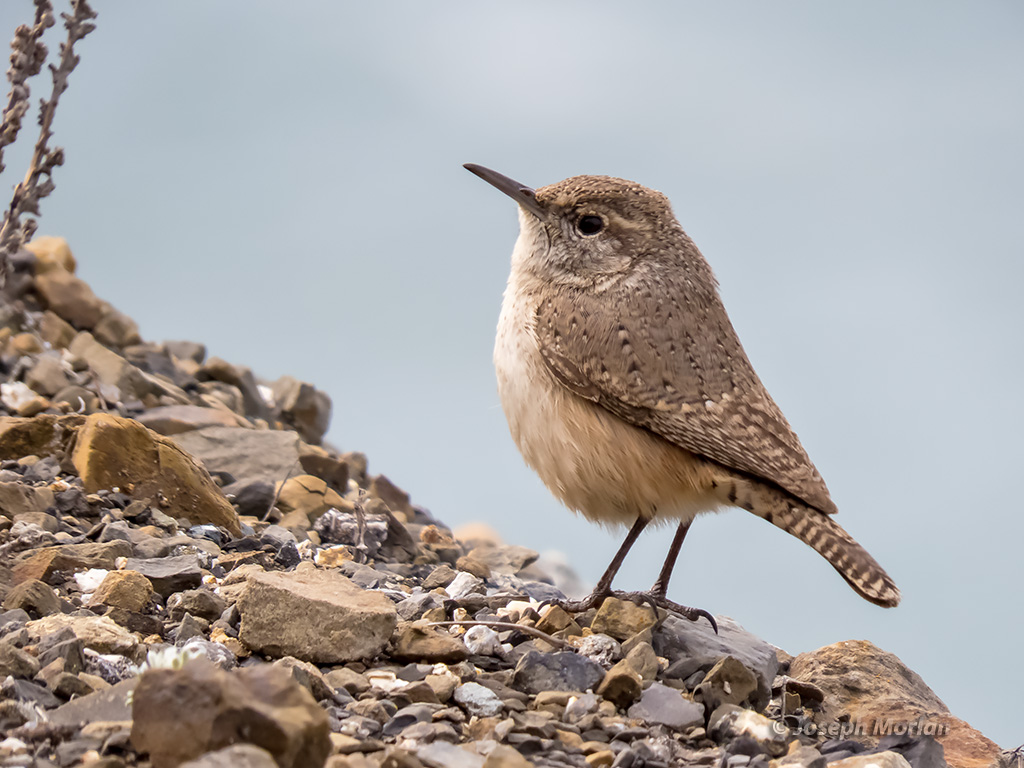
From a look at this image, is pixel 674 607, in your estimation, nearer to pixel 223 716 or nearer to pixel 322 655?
pixel 322 655

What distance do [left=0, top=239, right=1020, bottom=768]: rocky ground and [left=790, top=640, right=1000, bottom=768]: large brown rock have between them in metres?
0.01

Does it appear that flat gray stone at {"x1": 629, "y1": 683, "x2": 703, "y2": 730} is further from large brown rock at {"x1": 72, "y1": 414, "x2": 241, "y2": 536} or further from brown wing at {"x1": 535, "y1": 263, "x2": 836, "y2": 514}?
large brown rock at {"x1": 72, "y1": 414, "x2": 241, "y2": 536}

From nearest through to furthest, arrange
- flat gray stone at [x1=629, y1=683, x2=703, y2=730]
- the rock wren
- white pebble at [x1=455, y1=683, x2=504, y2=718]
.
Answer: white pebble at [x1=455, y1=683, x2=504, y2=718] → flat gray stone at [x1=629, y1=683, x2=703, y2=730] → the rock wren

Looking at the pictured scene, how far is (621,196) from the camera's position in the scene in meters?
5.43

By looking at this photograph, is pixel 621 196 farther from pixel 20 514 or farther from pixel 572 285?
pixel 20 514

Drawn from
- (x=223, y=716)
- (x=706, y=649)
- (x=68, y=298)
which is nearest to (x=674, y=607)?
(x=706, y=649)

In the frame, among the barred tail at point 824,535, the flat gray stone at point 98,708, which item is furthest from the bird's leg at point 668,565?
the flat gray stone at point 98,708

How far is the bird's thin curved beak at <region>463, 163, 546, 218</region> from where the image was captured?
550cm

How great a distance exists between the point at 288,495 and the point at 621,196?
2722mm

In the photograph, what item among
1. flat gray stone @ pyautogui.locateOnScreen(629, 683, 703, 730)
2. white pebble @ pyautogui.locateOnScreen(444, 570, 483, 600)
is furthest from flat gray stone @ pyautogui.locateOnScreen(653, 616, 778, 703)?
white pebble @ pyautogui.locateOnScreen(444, 570, 483, 600)

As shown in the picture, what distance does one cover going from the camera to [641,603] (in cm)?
480

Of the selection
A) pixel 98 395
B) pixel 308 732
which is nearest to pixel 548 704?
pixel 308 732

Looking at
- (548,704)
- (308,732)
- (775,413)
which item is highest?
(775,413)

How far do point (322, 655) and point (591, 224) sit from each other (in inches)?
105
